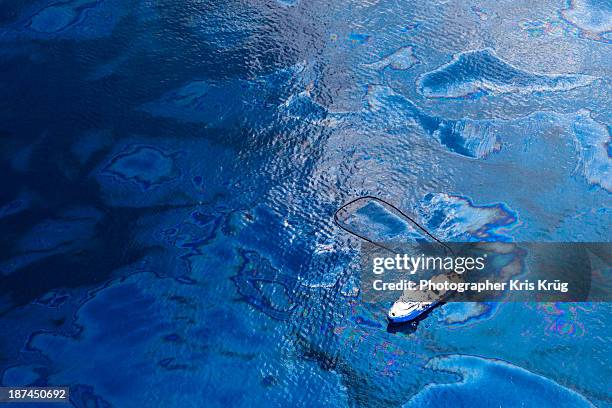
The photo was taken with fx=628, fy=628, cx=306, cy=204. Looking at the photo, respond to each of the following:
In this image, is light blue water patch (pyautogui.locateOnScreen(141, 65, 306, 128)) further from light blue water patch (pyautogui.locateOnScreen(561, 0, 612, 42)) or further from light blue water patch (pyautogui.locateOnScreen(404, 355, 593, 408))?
light blue water patch (pyautogui.locateOnScreen(561, 0, 612, 42))

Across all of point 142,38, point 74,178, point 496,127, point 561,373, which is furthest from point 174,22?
point 561,373

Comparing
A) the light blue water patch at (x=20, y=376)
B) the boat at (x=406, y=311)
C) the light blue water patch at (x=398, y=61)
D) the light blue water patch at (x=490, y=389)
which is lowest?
the light blue water patch at (x=20, y=376)

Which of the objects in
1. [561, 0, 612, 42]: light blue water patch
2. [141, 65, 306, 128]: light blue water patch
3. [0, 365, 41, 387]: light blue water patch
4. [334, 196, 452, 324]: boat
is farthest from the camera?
[561, 0, 612, 42]: light blue water patch

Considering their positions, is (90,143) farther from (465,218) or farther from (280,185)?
(465,218)

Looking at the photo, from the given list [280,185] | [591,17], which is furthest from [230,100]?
[591,17]

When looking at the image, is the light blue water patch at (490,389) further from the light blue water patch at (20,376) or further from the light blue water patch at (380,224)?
the light blue water patch at (20,376)

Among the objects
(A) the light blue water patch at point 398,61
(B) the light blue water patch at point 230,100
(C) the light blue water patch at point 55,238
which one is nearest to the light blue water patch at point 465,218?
(A) the light blue water patch at point 398,61

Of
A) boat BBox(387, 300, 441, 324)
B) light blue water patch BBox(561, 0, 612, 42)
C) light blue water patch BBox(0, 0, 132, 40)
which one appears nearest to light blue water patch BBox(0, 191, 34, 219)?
light blue water patch BBox(0, 0, 132, 40)
